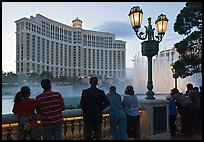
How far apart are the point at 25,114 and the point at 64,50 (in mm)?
128768

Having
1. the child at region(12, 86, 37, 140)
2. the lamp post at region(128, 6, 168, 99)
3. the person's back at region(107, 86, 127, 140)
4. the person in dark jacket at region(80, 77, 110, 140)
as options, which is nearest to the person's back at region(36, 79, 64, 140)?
the child at region(12, 86, 37, 140)

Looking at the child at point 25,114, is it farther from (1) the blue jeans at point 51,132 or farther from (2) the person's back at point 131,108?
(2) the person's back at point 131,108

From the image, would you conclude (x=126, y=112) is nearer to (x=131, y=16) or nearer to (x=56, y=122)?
(x=56, y=122)

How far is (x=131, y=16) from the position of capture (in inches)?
267

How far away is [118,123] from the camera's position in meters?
5.04

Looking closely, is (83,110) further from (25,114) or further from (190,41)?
(190,41)

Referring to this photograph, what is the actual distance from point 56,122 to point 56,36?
421 feet

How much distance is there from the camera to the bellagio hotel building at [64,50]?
11194 cm

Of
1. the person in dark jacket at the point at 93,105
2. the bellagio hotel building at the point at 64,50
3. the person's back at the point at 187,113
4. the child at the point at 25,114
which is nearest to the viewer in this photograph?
the child at the point at 25,114

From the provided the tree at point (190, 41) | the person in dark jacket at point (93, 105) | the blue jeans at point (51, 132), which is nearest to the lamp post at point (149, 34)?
the person in dark jacket at point (93, 105)

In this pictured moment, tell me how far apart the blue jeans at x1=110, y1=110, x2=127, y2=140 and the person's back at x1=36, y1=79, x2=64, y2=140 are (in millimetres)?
1435

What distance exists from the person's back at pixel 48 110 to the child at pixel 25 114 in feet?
0.47

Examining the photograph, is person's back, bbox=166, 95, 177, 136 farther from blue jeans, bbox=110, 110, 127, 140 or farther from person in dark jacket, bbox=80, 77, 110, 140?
person in dark jacket, bbox=80, 77, 110, 140

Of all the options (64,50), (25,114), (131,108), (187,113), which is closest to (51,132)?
(25,114)
